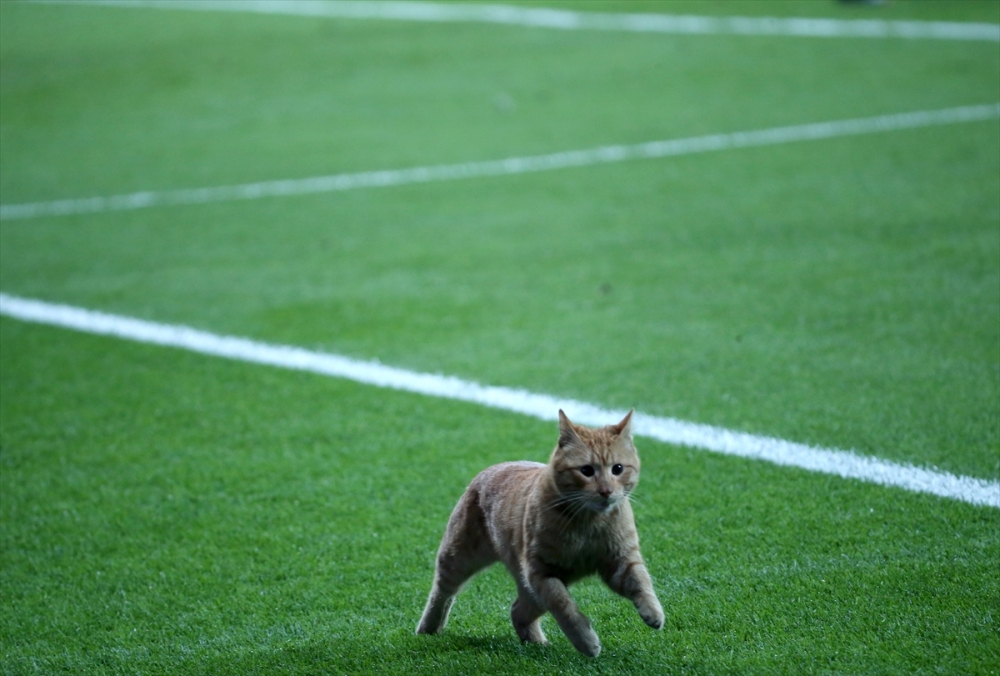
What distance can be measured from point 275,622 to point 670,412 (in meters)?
1.86

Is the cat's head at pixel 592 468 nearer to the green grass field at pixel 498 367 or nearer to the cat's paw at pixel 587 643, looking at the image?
the cat's paw at pixel 587 643

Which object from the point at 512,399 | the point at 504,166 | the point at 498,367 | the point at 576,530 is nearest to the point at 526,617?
the point at 576,530

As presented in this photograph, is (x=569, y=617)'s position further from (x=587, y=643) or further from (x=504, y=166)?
(x=504, y=166)

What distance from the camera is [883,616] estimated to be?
10.1 feet

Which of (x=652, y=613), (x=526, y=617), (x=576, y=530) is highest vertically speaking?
(x=576, y=530)

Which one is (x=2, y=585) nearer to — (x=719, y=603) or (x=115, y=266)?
(x=719, y=603)

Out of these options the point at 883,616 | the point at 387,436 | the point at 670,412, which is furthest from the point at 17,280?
the point at 883,616

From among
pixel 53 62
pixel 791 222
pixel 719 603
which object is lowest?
pixel 53 62

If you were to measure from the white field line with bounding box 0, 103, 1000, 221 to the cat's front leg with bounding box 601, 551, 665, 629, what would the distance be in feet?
19.1

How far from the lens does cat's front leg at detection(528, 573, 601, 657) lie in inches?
109

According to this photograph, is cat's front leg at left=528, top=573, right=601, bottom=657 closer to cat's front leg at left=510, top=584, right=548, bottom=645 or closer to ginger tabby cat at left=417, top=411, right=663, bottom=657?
ginger tabby cat at left=417, top=411, right=663, bottom=657

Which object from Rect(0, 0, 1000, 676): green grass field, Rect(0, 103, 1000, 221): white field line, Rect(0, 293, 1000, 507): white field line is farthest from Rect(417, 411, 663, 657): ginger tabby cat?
A: Rect(0, 103, 1000, 221): white field line

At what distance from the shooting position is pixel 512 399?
4.87 metres

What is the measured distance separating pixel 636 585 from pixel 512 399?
211cm
